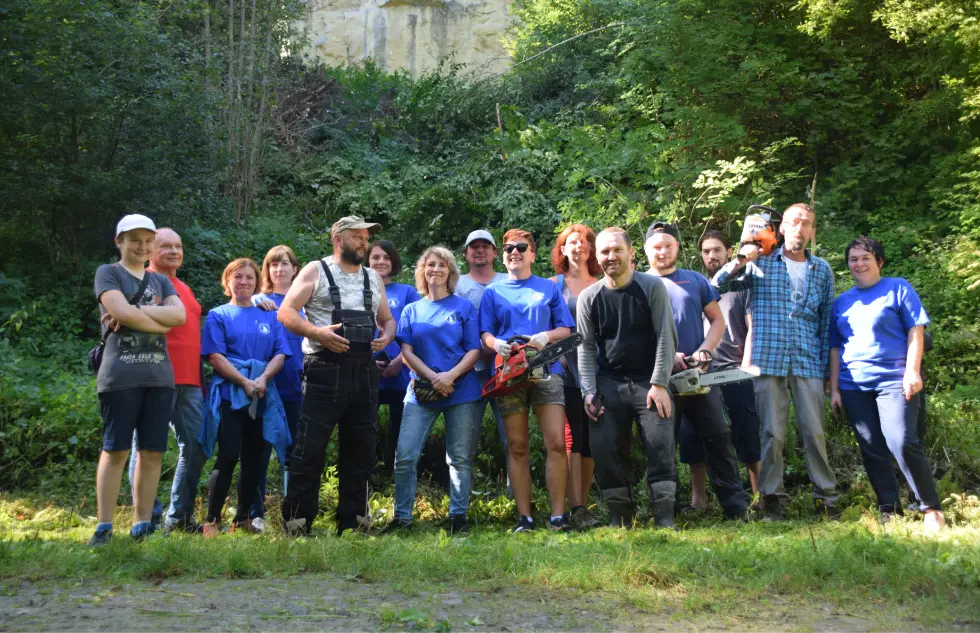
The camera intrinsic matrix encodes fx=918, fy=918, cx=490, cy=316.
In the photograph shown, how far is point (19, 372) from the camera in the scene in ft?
31.9

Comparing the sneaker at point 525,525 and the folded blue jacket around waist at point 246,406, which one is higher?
the folded blue jacket around waist at point 246,406

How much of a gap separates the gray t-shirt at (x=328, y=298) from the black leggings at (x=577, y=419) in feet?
5.02

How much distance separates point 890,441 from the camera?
231 inches

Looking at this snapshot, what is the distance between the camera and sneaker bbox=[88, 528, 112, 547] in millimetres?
5075

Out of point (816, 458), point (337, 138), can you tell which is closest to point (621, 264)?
point (816, 458)

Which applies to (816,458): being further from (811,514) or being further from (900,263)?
(900,263)

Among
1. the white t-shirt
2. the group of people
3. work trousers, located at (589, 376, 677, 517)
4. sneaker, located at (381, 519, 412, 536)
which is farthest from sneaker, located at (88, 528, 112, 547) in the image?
the white t-shirt

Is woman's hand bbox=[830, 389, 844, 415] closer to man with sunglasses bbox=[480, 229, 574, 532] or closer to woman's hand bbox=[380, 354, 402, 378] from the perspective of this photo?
man with sunglasses bbox=[480, 229, 574, 532]

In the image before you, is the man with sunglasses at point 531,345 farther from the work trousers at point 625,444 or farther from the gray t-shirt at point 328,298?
the gray t-shirt at point 328,298

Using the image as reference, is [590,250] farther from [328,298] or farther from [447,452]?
[328,298]

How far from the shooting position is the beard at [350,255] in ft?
19.8

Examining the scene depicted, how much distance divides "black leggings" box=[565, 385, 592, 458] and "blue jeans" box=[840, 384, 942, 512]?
1.76 meters

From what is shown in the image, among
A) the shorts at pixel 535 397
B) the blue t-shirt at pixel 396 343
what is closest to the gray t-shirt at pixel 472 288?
the blue t-shirt at pixel 396 343

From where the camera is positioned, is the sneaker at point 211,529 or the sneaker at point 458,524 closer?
the sneaker at point 211,529
